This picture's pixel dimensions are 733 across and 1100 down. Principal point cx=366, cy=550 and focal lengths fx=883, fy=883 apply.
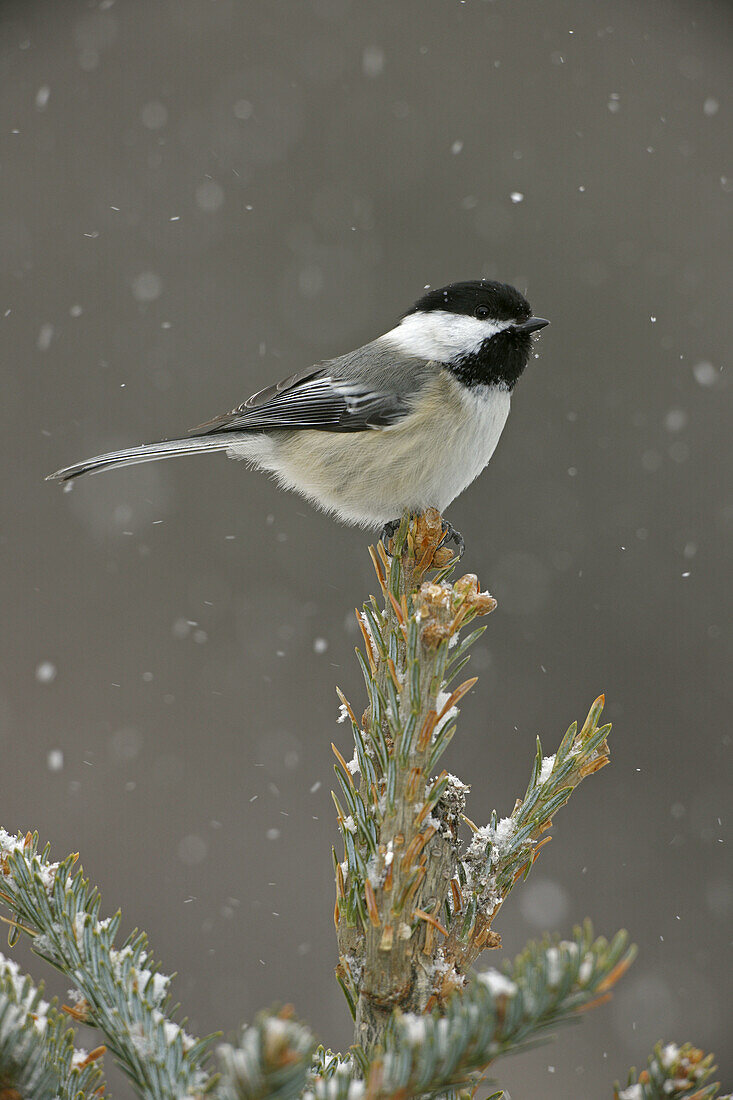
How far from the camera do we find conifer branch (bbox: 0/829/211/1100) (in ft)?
1.78

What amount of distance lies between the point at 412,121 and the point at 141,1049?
3.15m

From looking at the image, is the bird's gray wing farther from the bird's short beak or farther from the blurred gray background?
the blurred gray background

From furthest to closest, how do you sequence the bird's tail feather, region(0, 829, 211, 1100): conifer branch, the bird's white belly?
the bird's white belly, the bird's tail feather, region(0, 829, 211, 1100): conifer branch

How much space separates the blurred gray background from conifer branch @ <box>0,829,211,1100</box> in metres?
1.76

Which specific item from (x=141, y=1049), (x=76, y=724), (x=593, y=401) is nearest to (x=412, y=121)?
(x=593, y=401)

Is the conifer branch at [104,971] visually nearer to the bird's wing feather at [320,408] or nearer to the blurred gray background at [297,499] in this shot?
the bird's wing feather at [320,408]

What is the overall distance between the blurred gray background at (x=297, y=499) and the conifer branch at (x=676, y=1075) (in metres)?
1.74

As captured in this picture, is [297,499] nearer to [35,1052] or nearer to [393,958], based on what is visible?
[393,958]

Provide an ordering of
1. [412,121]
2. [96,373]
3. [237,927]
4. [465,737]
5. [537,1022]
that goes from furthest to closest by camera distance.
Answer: [412,121] < [96,373] < [465,737] < [237,927] < [537,1022]

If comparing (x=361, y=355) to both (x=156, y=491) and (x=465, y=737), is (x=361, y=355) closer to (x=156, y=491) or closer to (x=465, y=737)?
(x=465, y=737)

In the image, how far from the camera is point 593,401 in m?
2.75

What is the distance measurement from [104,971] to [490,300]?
1.27 m

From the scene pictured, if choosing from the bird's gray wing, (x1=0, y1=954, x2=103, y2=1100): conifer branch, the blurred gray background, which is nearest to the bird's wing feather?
the bird's gray wing

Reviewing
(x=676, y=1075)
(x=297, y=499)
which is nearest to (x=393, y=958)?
(x=676, y=1075)
